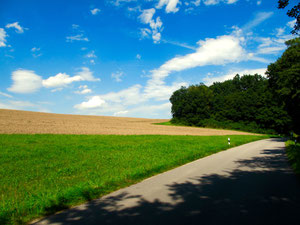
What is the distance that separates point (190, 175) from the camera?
745cm

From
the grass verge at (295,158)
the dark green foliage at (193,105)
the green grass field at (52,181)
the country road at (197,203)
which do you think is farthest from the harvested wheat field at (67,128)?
the country road at (197,203)

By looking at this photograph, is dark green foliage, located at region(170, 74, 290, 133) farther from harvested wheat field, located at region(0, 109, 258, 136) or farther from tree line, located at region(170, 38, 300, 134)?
harvested wheat field, located at region(0, 109, 258, 136)

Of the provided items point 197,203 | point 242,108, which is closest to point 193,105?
point 242,108

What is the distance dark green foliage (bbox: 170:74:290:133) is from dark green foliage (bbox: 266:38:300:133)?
446 inches

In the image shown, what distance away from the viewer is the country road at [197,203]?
3805 millimetres

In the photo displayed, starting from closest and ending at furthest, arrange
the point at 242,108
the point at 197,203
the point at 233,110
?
the point at 197,203 → the point at 242,108 → the point at 233,110

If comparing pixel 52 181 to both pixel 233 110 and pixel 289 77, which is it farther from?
pixel 233 110

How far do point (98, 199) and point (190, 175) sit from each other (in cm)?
379

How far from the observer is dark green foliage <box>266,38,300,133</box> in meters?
18.2

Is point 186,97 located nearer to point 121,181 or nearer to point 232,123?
point 232,123

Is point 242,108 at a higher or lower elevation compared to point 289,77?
lower

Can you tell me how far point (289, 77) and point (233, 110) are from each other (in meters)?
41.4

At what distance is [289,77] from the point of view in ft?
59.4

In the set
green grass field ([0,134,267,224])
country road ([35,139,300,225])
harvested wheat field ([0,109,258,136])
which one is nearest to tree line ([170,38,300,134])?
harvested wheat field ([0,109,258,136])
